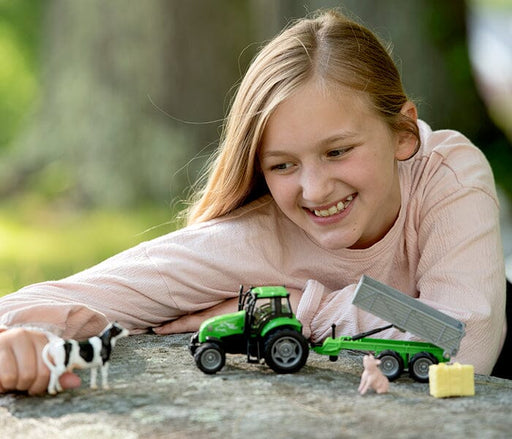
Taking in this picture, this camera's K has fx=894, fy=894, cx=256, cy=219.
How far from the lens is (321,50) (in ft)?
10.9

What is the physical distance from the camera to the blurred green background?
7.42 metres

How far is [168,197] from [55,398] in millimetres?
6233

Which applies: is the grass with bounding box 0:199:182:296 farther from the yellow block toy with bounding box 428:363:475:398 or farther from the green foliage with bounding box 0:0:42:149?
the green foliage with bounding box 0:0:42:149

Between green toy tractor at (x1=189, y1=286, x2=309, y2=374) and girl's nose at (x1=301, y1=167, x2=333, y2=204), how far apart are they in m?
0.51

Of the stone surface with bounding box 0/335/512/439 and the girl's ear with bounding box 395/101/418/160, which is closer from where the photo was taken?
the stone surface with bounding box 0/335/512/439

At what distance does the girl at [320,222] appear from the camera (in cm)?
312

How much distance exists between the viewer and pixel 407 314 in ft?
8.38

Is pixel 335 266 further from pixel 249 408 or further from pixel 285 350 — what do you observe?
pixel 249 408

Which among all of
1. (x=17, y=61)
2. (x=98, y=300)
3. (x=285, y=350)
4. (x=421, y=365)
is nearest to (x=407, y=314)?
(x=421, y=365)

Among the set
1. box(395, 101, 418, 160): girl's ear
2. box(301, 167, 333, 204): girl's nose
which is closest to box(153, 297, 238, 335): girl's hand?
box(301, 167, 333, 204): girl's nose

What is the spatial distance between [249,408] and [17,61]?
1629 cm

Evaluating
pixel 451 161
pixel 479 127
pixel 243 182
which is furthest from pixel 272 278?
pixel 479 127

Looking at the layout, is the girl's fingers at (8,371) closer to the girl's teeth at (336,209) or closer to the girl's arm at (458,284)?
the girl's arm at (458,284)

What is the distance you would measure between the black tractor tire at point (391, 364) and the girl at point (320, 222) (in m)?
0.45
